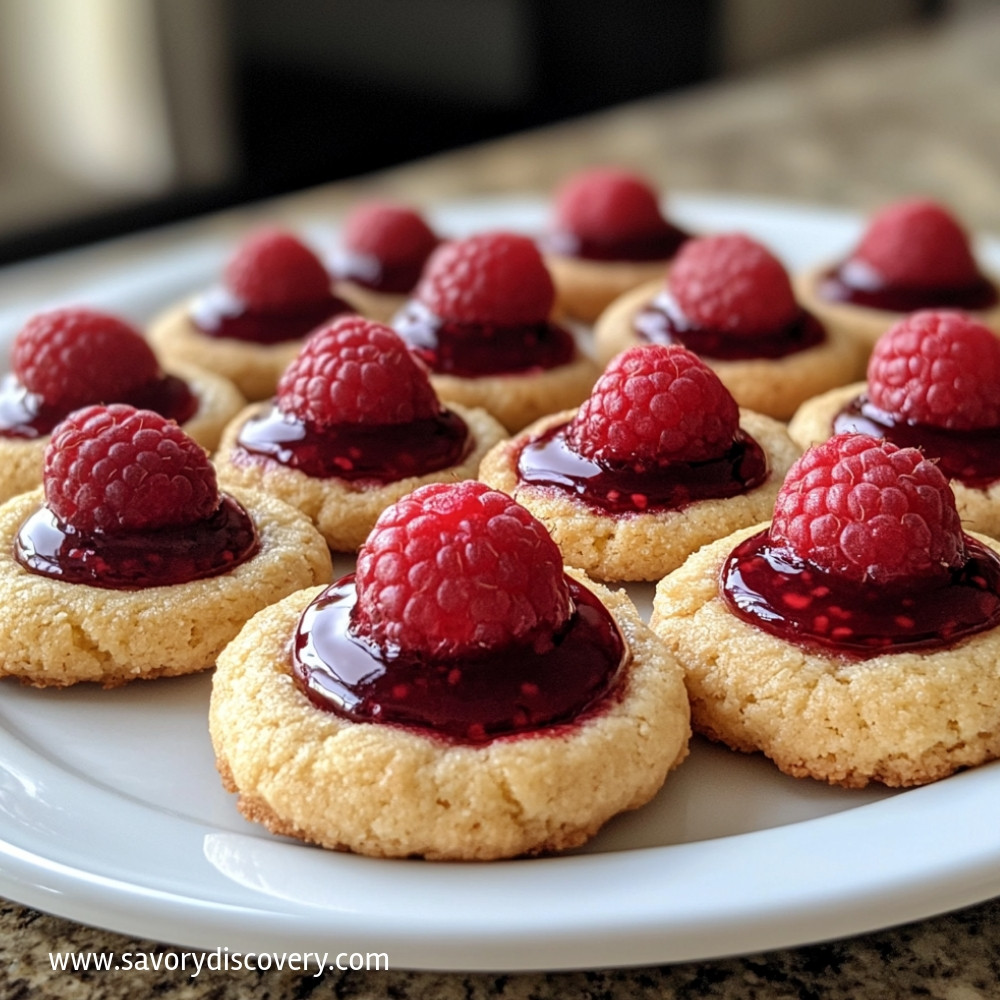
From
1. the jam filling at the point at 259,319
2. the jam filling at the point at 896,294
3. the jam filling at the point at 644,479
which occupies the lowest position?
the jam filling at the point at 259,319

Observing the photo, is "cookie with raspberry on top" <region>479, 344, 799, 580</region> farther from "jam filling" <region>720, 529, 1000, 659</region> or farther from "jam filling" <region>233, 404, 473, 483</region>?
"jam filling" <region>720, 529, 1000, 659</region>

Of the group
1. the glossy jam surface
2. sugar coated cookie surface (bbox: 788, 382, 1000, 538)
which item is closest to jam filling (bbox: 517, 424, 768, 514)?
sugar coated cookie surface (bbox: 788, 382, 1000, 538)

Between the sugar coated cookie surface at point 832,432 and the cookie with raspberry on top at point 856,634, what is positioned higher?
the cookie with raspberry on top at point 856,634

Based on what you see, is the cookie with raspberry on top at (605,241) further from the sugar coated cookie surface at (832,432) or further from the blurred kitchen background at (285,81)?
the blurred kitchen background at (285,81)

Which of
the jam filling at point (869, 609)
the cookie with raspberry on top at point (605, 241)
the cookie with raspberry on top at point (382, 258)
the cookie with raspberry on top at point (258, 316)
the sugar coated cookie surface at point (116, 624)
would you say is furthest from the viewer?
the cookie with raspberry on top at point (605, 241)

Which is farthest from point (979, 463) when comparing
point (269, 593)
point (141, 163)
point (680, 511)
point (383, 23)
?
point (383, 23)

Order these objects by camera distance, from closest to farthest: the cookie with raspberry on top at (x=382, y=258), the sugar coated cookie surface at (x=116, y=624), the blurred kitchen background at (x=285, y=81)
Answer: the sugar coated cookie surface at (x=116, y=624), the cookie with raspberry on top at (x=382, y=258), the blurred kitchen background at (x=285, y=81)

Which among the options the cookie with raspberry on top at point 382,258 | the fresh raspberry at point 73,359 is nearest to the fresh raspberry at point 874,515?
the fresh raspberry at point 73,359
